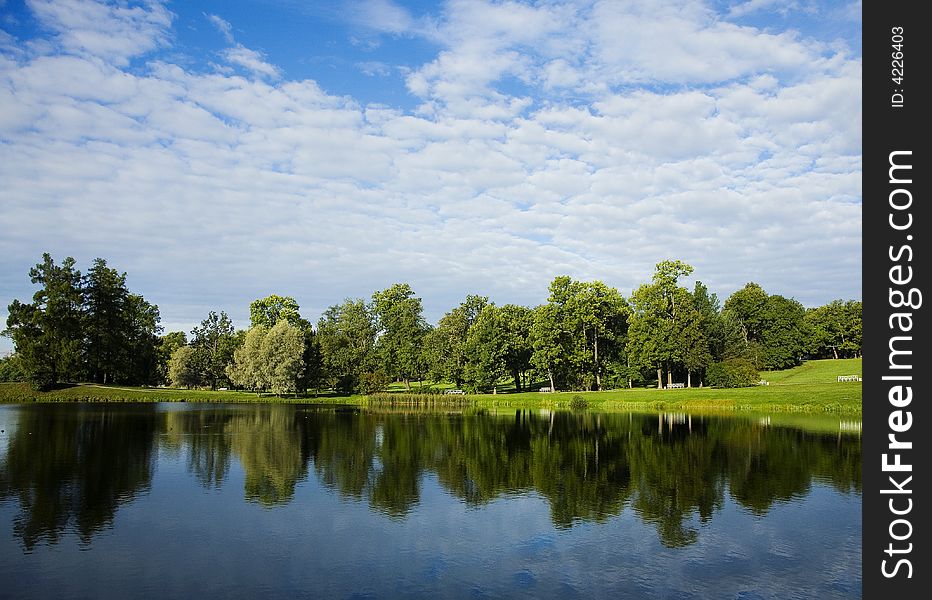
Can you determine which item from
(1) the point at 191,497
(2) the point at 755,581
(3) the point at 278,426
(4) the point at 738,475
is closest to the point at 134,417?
(3) the point at 278,426

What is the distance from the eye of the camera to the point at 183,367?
108 m

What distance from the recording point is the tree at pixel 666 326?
265ft

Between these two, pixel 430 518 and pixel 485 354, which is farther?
pixel 485 354

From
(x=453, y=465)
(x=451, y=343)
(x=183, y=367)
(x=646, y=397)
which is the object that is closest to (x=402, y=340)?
(x=451, y=343)

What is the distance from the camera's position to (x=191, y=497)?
22.6 metres

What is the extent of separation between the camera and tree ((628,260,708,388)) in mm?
80625

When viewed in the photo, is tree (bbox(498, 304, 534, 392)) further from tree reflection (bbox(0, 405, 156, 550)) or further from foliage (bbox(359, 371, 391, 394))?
tree reflection (bbox(0, 405, 156, 550))

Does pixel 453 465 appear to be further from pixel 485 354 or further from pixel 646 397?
pixel 485 354

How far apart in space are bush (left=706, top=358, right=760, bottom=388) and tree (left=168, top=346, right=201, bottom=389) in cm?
8427

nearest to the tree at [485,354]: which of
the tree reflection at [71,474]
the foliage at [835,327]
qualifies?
the tree reflection at [71,474]

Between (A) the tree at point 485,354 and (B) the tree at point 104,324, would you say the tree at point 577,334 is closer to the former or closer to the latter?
(A) the tree at point 485,354

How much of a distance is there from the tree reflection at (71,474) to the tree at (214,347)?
66.1 meters

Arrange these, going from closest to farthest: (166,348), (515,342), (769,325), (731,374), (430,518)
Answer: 1. (430,518)
2. (731,374)
3. (515,342)
4. (769,325)
5. (166,348)

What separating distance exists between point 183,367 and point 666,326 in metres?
79.7
